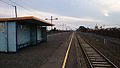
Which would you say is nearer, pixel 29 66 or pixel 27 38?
pixel 29 66

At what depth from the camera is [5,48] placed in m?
18.3

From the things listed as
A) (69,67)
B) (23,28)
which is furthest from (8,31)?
(69,67)

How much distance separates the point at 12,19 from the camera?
701 inches

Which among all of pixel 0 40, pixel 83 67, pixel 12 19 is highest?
pixel 12 19

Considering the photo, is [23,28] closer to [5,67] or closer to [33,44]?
Result: [33,44]

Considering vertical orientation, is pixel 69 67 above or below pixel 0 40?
below

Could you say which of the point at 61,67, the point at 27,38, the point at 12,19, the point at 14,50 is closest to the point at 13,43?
the point at 14,50

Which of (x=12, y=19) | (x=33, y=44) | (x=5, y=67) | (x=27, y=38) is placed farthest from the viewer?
(x=33, y=44)

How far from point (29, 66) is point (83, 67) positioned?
3.15 meters

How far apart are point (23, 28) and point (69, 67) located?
11.1m

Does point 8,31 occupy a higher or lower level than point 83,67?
higher

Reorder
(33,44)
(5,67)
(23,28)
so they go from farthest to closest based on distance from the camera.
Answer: (33,44) < (23,28) < (5,67)

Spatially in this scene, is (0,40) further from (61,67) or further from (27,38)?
(61,67)

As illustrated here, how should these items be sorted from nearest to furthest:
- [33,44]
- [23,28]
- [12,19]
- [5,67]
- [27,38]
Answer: [5,67], [12,19], [23,28], [27,38], [33,44]
